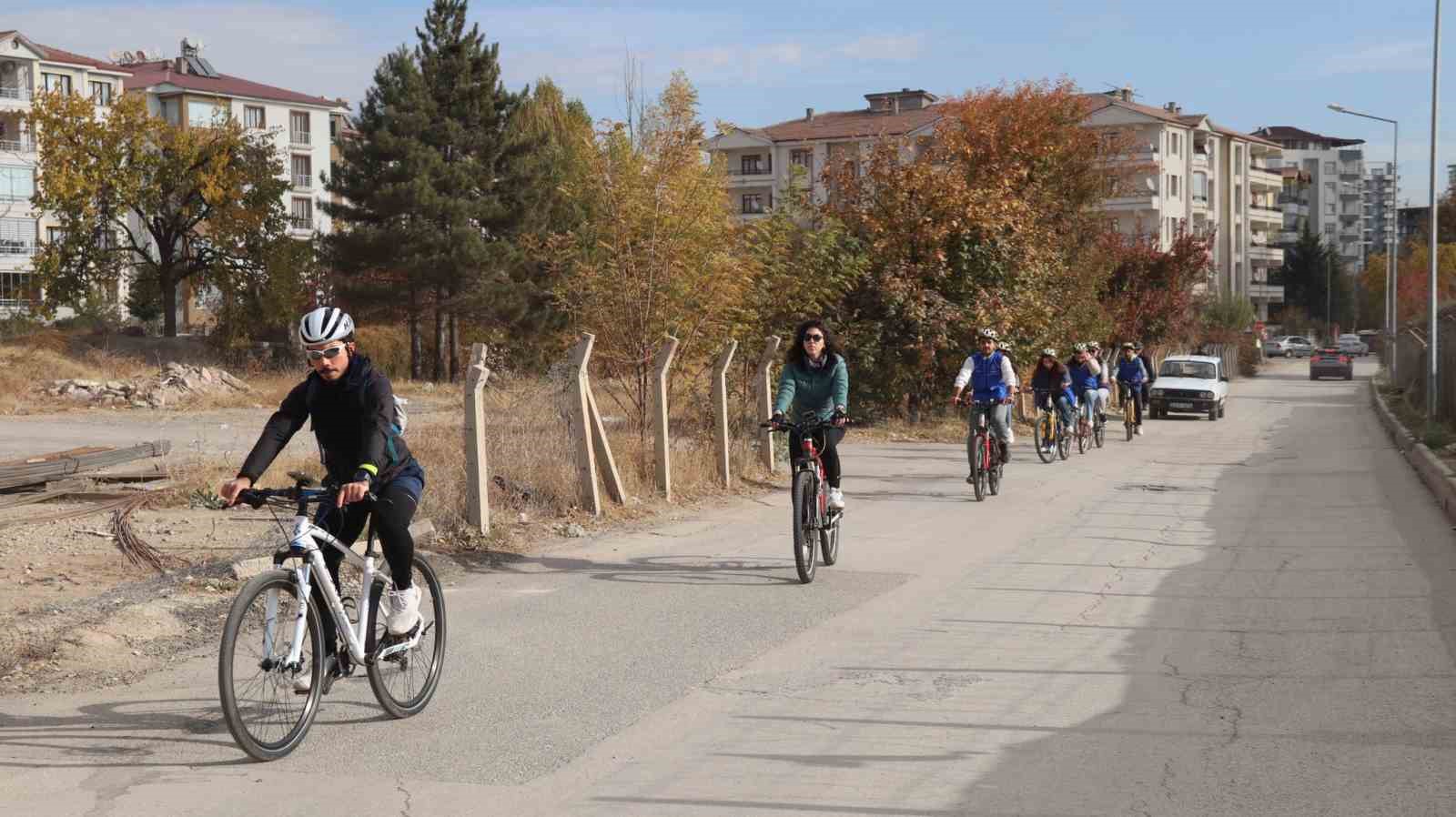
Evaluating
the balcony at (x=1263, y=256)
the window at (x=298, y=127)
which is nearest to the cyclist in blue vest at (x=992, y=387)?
the window at (x=298, y=127)

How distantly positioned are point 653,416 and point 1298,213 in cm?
14946

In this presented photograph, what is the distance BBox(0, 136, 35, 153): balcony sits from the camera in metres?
71.8

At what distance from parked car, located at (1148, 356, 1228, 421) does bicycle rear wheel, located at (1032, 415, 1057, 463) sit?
16146 mm

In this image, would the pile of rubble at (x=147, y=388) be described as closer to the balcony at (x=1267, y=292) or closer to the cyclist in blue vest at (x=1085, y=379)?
the cyclist in blue vest at (x=1085, y=379)

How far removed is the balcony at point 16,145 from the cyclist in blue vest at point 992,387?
2548 inches

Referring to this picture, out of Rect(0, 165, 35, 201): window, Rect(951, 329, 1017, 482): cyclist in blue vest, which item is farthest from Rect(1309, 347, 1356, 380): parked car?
Rect(0, 165, 35, 201): window

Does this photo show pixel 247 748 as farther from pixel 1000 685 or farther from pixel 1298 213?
pixel 1298 213

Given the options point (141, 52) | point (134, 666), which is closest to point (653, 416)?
point (134, 666)

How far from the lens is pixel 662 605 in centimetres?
959

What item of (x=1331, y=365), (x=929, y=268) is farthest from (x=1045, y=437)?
(x=1331, y=365)

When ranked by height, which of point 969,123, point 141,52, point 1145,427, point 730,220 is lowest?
point 1145,427

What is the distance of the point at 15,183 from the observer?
71.6 meters

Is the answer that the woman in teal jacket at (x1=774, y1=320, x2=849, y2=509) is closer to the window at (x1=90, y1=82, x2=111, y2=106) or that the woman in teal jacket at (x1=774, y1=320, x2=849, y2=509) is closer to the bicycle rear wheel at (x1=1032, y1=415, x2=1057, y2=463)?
the bicycle rear wheel at (x1=1032, y1=415, x2=1057, y2=463)

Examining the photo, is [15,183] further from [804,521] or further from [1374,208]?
[1374,208]
